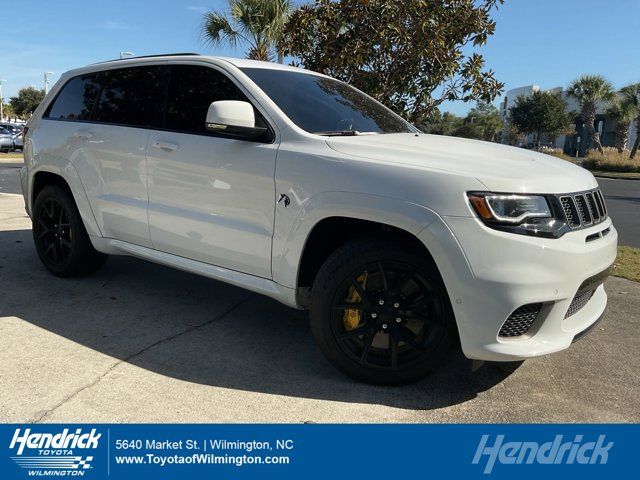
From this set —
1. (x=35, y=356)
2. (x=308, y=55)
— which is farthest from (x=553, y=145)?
(x=35, y=356)

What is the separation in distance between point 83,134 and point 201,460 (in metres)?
3.02

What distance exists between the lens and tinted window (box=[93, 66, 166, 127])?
4051 mm

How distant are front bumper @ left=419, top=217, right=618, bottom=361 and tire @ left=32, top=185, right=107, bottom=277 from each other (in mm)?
3223

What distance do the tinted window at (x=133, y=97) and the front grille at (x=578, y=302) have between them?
A: 9.65 feet

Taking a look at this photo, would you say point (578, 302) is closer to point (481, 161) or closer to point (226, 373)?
point (481, 161)

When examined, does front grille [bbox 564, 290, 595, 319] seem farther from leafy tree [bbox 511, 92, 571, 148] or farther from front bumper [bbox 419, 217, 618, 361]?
leafy tree [bbox 511, 92, 571, 148]

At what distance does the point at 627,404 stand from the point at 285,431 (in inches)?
76.5

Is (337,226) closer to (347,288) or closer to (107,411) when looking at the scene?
(347,288)

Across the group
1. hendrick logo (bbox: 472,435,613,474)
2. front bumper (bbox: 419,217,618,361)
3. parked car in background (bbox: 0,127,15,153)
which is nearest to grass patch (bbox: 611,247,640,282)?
front bumper (bbox: 419,217,618,361)

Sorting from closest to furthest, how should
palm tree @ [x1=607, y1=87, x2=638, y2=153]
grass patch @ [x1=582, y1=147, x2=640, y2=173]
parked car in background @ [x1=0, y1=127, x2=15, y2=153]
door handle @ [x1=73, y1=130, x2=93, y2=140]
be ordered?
1. door handle @ [x1=73, y1=130, x2=93, y2=140]
2. parked car in background @ [x1=0, y1=127, x2=15, y2=153]
3. grass patch @ [x1=582, y1=147, x2=640, y2=173]
4. palm tree @ [x1=607, y1=87, x2=638, y2=153]

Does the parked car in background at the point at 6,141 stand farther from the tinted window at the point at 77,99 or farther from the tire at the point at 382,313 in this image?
the tire at the point at 382,313

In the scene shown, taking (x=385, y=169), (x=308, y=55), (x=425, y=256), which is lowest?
(x=425, y=256)

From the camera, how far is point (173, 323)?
13.3 ft

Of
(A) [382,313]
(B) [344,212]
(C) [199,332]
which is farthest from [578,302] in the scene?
(C) [199,332]
